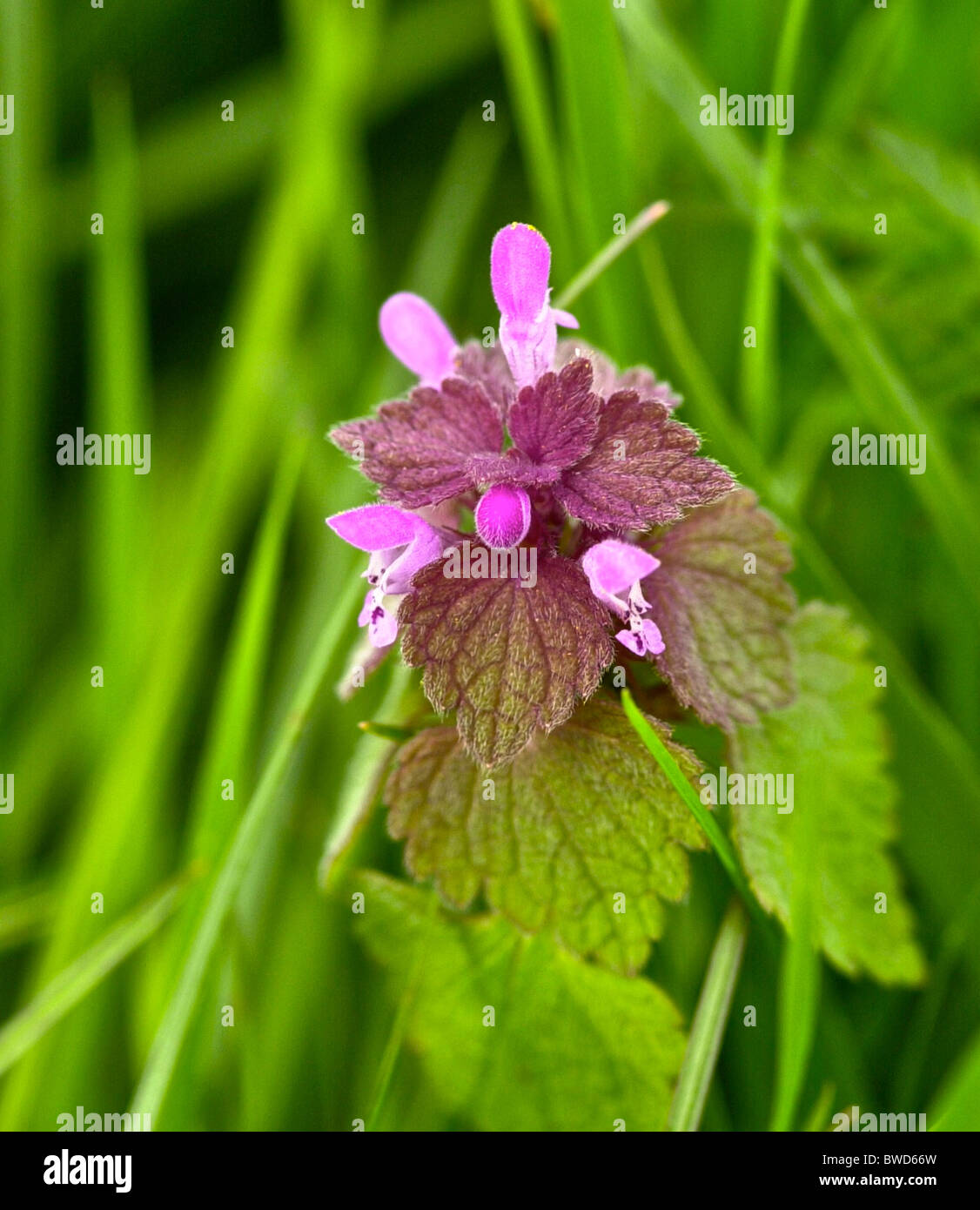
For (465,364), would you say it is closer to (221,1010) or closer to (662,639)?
(662,639)

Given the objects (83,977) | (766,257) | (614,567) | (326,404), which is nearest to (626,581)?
(614,567)

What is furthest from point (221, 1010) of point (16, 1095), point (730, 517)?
point (730, 517)

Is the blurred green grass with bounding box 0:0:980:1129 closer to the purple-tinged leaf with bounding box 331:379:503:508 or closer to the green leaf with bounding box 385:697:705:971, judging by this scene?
the green leaf with bounding box 385:697:705:971

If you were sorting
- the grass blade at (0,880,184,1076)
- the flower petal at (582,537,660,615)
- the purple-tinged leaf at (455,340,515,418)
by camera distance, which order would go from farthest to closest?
the grass blade at (0,880,184,1076) → the purple-tinged leaf at (455,340,515,418) → the flower petal at (582,537,660,615)

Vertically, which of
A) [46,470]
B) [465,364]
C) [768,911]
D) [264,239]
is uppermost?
[264,239]

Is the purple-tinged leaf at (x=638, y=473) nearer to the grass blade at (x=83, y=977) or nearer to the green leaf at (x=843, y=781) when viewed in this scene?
the green leaf at (x=843, y=781)

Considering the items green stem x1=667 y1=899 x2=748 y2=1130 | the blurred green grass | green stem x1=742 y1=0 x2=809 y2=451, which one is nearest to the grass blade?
the blurred green grass

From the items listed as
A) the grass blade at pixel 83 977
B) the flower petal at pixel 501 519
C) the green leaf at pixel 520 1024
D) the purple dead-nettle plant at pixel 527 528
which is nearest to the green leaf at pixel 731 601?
the purple dead-nettle plant at pixel 527 528
